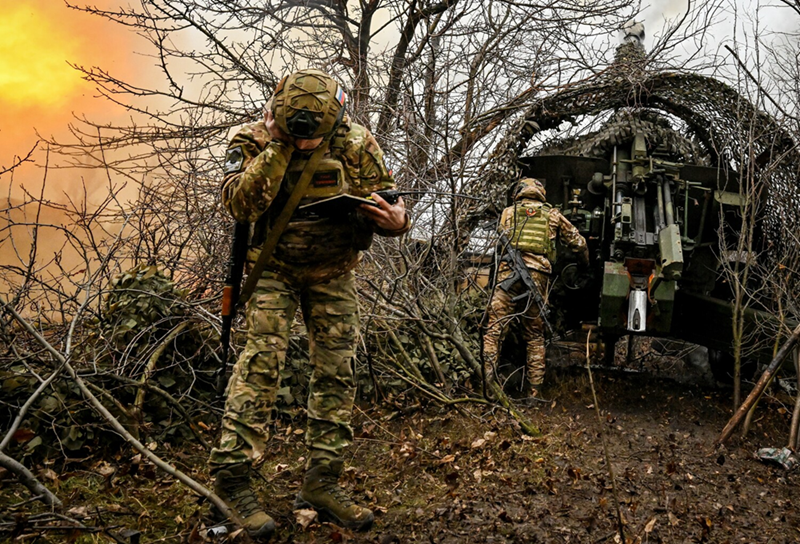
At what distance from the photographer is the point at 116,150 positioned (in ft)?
24.2

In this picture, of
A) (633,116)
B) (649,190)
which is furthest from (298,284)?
(633,116)

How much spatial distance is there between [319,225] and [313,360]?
68 cm

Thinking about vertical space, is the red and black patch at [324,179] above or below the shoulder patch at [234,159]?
below

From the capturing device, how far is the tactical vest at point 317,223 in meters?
3.09

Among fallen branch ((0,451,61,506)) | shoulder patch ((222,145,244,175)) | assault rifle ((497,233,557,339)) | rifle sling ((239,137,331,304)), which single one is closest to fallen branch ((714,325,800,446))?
assault rifle ((497,233,557,339))

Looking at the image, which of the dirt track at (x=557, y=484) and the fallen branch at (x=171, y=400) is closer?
Result: the dirt track at (x=557, y=484)

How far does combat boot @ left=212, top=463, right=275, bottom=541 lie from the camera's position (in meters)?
2.89

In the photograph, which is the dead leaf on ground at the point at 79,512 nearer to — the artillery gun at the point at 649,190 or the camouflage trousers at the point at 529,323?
the camouflage trousers at the point at 529,323

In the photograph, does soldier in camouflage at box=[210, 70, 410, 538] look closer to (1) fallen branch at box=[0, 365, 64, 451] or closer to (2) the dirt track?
(2) the dirt track

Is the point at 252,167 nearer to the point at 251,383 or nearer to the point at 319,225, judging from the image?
the point at 319,225

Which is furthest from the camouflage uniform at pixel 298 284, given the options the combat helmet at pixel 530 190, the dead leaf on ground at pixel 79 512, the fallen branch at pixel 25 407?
the combat helmet at pixel 530 190

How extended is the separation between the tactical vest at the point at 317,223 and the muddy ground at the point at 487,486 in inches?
48.2

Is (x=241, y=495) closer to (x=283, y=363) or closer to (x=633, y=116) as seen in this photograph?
(x=283, y=363)

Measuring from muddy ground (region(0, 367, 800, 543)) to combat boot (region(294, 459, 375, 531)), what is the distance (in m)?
0.07
